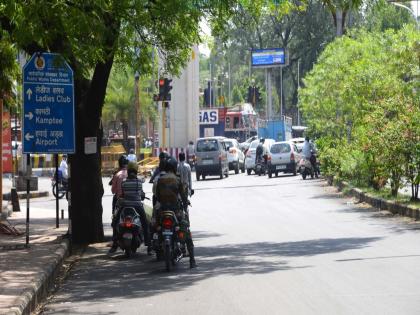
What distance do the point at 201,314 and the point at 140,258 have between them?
6.57 m

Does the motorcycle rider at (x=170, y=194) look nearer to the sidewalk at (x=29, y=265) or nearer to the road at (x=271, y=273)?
the road at (x=271, y=273)

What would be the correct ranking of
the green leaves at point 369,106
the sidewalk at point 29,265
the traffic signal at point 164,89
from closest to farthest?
the sidewalk at point 29,265
the green leaves at point 369,106
the traffic signal at point 164,89

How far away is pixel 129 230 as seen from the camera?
1616cm

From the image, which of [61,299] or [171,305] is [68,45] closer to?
[61,299]

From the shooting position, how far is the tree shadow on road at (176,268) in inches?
487

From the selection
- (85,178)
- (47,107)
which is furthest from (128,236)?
(85,178)

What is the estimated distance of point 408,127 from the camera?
23266 mm

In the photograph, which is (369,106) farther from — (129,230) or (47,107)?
(129,230)

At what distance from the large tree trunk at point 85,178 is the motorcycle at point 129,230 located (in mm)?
2499

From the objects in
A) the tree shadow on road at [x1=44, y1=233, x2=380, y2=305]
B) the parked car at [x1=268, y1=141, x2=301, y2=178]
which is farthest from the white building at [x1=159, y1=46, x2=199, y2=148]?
the tree shadow on road at [x1=44, y1=233, x2=380, y2=305]

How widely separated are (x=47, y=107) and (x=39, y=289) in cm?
562

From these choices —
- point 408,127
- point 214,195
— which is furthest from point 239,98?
point 408,127

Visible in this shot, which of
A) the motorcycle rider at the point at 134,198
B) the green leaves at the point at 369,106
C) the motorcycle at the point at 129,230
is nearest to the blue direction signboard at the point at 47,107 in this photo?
the motorcycle rider at the point at 134,198

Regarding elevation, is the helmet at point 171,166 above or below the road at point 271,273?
above
